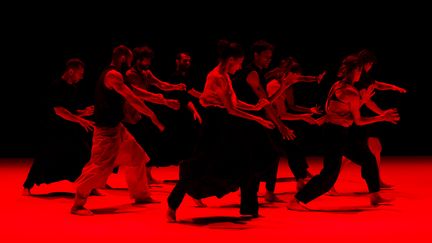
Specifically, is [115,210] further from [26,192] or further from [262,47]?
[262,47]

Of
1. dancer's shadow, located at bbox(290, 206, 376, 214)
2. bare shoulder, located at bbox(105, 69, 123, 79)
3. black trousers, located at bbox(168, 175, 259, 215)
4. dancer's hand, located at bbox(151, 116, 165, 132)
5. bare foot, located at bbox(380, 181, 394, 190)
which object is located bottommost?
dancer's shadow, located at bbox(290, 206, 376, 214)

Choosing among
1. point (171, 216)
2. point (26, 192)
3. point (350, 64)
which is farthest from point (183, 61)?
point (171, 216)

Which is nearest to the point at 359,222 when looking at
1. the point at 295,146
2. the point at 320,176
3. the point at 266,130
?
the point at 320,176

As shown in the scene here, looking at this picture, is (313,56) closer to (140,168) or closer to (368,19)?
(368,19)

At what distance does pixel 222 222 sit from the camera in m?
6.25

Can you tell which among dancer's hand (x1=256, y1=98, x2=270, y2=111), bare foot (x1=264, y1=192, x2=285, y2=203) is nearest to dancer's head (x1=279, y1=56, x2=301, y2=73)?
bare foot (x1=264, y1=192, x2=285, y2=203)

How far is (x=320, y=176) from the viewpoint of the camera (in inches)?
263

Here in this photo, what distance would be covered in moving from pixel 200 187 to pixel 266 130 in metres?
0.76

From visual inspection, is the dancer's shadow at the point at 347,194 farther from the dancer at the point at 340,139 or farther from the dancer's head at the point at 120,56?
the dancer's head at the point at 120,56

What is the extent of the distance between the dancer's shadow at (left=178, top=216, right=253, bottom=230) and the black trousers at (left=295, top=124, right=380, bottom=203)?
2.11 ft

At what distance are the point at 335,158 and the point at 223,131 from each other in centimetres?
111

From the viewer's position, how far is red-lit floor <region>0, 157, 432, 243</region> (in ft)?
18.3

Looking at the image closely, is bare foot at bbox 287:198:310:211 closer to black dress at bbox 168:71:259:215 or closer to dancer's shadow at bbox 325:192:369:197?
black dress at bbox 168:71:259:215

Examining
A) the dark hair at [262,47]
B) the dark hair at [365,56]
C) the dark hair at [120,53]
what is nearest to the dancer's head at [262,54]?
the dark hair at [262,47]
